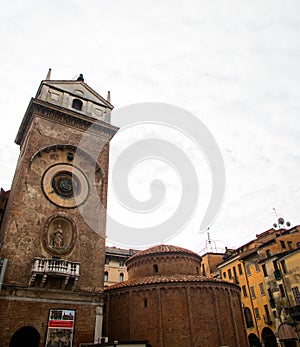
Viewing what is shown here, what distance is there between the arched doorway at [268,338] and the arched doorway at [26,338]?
1259 inches

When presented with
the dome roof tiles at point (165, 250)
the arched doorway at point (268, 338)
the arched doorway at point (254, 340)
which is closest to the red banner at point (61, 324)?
the dome roof tiles at point (165, 250)

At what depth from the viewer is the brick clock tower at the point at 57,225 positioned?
62.9 ft

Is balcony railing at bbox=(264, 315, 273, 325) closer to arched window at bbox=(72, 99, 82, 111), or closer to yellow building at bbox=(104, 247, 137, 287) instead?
yellow building at bbox=(104, 247, 137, 287)

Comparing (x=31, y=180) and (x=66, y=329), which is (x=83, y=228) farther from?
(x=66, y=329)

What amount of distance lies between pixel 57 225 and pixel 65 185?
3.52 metres

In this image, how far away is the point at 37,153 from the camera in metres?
24.4

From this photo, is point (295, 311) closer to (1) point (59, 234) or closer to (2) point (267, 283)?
(2) point (267, 283)

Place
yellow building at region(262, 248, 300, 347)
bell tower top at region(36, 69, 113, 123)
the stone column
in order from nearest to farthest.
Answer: the stone column < bell tower top at region(36, 69, 113, 123) < yellow building at region(262, 248, 300, 347)

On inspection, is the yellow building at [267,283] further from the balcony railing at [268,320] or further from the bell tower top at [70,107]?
the bell tower top at [70,107]

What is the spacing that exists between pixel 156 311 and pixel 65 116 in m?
19.6

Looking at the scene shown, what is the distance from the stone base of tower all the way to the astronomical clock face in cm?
714

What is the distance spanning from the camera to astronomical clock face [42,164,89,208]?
23922 millimetres

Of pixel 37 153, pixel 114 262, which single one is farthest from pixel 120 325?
pixel 114 262

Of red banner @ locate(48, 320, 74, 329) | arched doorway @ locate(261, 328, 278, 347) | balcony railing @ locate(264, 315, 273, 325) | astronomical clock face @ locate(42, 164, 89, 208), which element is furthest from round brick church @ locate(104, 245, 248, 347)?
arched doorway @ locate(261, 328, 278, 347)
